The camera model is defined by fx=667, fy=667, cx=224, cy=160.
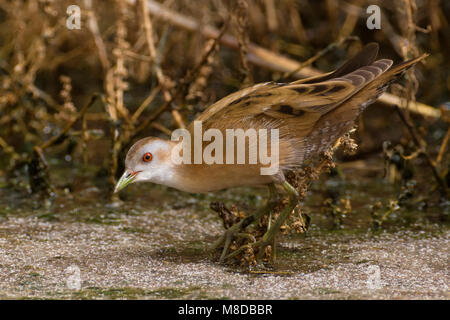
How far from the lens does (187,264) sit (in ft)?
11.5

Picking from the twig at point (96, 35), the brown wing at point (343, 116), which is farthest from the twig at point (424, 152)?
the twig at point (96, 35)

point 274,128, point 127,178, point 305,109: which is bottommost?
point 127,178

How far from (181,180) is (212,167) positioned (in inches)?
8.0

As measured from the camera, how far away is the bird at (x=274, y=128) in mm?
3477

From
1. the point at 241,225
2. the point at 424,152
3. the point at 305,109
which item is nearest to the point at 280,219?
the point at 241,225

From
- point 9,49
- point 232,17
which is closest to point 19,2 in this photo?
point 9,49

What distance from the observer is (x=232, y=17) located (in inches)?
183

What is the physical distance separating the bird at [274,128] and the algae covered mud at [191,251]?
32cm

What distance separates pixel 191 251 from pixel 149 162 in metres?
0.58

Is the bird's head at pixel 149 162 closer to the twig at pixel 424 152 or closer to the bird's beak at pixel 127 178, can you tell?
the bird's beak at pixel 127 178

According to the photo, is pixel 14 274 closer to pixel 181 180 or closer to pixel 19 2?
pixel 181 180

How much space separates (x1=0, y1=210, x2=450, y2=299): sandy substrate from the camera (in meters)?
3.07

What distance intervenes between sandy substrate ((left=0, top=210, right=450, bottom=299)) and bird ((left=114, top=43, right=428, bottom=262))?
0.92 ft

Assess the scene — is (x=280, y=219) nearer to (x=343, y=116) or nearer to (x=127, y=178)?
(x=343, y=116)
